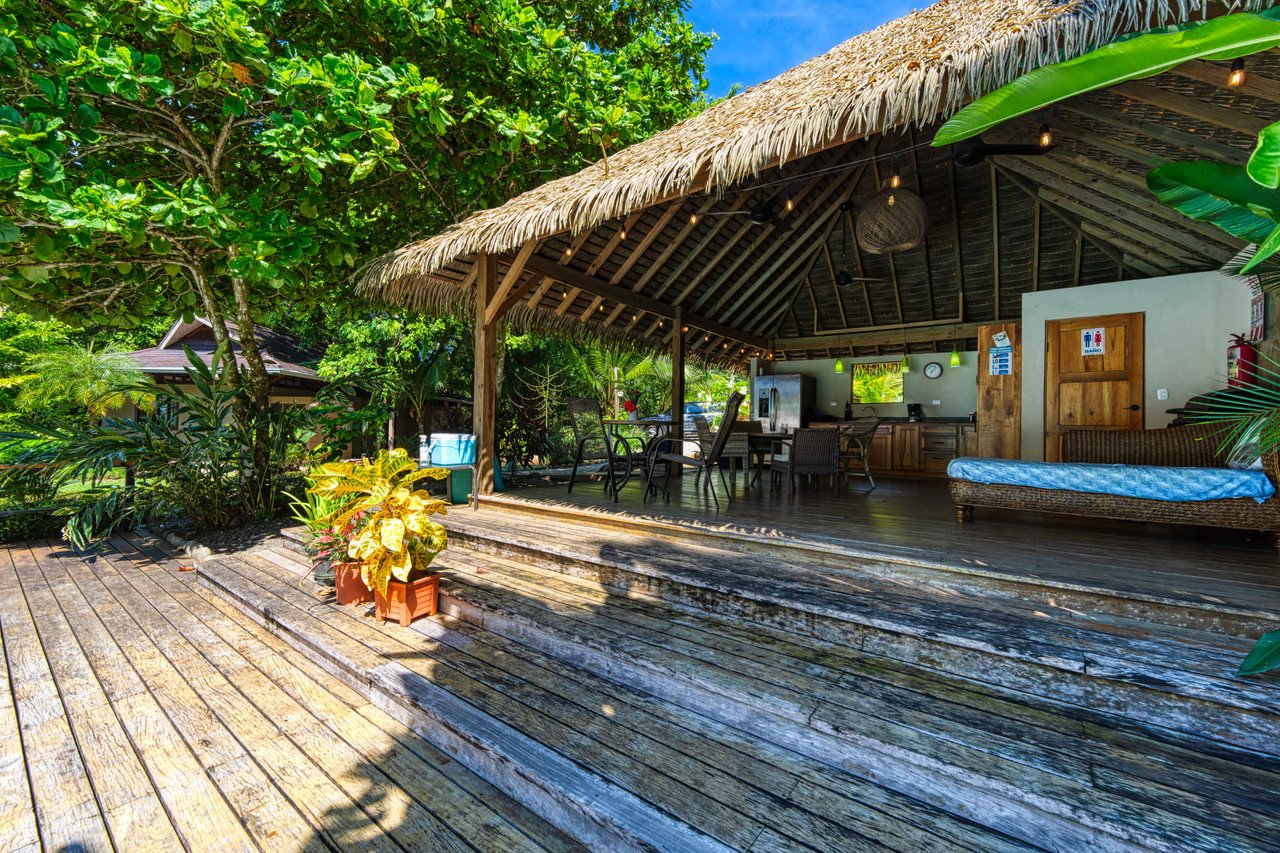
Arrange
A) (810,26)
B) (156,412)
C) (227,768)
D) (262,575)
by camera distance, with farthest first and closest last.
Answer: (810,26) < (156,412) < (262,575) < (227,768)

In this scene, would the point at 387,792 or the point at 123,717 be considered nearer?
the point at 387,792

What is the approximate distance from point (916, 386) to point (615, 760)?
934 centimetres

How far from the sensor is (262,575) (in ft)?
13.2

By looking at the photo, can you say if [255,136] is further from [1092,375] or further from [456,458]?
[1092,375]

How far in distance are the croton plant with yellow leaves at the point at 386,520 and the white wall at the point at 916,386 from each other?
8.54 metres

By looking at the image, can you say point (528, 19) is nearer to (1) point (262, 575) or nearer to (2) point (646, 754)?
(1) point (262, 575)

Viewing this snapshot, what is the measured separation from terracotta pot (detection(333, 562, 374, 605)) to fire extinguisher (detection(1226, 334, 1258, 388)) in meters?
6.12

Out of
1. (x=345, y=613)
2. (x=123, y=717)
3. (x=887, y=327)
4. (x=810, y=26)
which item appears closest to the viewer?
(x=123, y=717)

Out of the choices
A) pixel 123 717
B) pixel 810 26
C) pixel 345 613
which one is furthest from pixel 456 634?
pixel 810 26

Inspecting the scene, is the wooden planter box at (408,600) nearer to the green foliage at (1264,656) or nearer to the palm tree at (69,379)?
the green foliage at (1264,656)

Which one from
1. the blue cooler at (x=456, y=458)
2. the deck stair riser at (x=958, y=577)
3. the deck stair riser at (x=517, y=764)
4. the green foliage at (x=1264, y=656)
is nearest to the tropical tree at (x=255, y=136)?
the blue cooler at (x=456, y=458)

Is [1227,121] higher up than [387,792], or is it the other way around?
[1227,121]

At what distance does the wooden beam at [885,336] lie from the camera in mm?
8867

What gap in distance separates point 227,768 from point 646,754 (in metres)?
1.53
